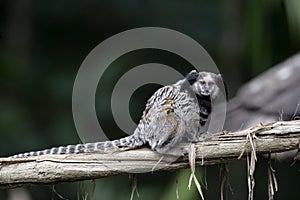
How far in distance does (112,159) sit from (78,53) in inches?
146

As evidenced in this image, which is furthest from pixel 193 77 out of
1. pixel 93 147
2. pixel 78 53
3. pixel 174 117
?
pixel 78 53

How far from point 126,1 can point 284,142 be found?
3725mm

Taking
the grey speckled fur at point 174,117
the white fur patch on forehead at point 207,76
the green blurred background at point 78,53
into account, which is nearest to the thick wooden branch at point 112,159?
the grey speckled fur at point 174,117

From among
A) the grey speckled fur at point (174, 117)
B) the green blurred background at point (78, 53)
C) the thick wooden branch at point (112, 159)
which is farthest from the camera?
the green blurred background at point (78, 53)

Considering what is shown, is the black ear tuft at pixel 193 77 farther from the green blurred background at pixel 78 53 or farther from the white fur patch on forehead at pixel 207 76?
the green blurred background at pixel 78 53

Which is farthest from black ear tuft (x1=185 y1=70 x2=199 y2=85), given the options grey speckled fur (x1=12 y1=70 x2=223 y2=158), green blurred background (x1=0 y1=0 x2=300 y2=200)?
green blurred background (x1=0 y1=0 x2=300 y2=200)

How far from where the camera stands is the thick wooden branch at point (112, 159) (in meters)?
2.10

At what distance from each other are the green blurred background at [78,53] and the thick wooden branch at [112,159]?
295 centimetres

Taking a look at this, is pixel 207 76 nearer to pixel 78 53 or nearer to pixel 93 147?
pixel 93 147

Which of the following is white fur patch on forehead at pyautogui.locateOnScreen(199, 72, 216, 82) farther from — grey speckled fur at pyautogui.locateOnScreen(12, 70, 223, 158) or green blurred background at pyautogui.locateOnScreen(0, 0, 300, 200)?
green blurred background at pyautogui.locateOnScreen(0, 0, 300, 200)

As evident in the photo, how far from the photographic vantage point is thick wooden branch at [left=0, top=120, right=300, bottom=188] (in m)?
2.10

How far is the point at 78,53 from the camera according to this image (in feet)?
18.9

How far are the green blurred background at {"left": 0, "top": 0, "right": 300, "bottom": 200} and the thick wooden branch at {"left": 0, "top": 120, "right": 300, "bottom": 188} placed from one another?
2954 millimetres

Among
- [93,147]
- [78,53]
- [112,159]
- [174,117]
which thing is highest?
[78,53]
